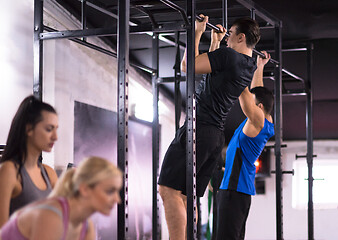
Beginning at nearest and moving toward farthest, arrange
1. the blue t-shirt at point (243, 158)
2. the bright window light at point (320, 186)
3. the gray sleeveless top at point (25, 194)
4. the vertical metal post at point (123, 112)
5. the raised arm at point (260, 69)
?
the gray sleeveless top at point (25, 194) → the vertical metal post at point (123, 112) → the blue t-shirt at point (243, 158) → the raised arm at point (260, 69) → the bright window light at point (320, 186)

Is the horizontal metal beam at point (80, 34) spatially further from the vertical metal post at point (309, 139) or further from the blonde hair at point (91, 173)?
the vertical metal post at point (309, 139)

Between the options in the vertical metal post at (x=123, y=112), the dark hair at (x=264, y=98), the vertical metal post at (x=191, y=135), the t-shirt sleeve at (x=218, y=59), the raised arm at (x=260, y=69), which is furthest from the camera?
the raised arm at (x=260, y=69)

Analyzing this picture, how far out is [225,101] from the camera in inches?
125

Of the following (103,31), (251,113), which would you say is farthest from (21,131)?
(251,113)

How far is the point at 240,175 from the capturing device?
3.71 m

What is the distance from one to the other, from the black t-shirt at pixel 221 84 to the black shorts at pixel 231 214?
2.15 feet

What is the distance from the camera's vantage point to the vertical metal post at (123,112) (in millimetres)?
2471

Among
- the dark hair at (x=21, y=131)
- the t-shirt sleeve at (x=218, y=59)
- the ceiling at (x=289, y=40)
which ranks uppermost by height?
the ceiling at (x=289, y=40)

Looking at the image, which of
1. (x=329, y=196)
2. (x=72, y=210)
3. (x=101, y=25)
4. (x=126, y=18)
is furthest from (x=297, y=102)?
(x=72, y=210)

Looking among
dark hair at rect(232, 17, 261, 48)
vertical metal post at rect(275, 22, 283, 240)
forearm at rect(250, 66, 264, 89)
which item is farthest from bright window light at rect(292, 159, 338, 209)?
dark hair at rect(232, 17, 261, 48)

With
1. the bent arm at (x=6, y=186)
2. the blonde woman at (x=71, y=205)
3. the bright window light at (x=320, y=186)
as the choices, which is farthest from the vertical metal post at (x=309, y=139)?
the blonde woman at (x=71, y=205)

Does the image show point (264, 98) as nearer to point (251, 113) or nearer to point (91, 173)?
point (251, 113)

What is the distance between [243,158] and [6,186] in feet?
6.85

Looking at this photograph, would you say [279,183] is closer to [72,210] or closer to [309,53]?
[309,53]
